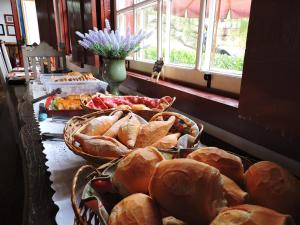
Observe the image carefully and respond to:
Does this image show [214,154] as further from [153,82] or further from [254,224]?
[153,82]

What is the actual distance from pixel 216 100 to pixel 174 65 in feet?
1.52

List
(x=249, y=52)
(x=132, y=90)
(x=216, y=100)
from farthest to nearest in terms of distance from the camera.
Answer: (x=132, y=90)
(x=216, y=100)
(x=249, y=52)

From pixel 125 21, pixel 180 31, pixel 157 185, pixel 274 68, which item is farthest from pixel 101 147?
pixel 125 21

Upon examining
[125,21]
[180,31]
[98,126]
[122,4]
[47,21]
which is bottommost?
[98,126]

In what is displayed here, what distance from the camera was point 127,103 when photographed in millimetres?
860

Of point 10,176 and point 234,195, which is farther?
point 10,176

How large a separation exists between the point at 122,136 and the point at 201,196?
328mm

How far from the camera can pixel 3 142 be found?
208 cm

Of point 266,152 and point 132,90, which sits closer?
point 266,152

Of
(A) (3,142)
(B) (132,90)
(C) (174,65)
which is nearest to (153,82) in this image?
(C) (174,65)

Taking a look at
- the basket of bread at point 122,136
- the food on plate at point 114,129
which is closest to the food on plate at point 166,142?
the basket of bread at point 122,136

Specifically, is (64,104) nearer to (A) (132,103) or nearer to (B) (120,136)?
(A) (132,103)

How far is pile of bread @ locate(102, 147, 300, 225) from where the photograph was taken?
233 mm

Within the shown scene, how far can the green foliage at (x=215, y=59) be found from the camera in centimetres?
85
